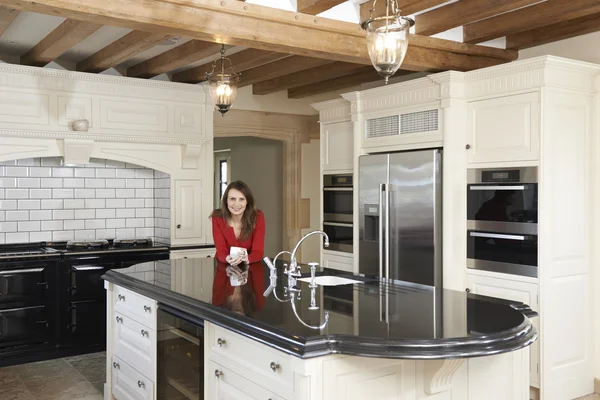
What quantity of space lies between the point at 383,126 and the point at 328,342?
3.51 metres

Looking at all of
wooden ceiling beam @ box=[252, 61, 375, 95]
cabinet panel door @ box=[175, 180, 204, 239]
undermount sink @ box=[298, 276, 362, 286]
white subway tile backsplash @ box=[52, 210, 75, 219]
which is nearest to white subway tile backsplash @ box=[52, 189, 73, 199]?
white subway tile backsplash @ box=[52, 210, 75, 219]

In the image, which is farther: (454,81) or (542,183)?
(454,81)

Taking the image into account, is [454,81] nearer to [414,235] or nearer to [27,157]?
[414,235]

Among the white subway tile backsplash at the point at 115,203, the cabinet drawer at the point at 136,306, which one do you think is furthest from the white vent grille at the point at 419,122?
the white subway tile backsplash at the point at 115,203

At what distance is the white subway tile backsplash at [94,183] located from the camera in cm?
661

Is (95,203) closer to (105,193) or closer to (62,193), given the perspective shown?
(105,193)

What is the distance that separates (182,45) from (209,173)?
1581 millimetres

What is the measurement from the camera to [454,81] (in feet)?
16.2

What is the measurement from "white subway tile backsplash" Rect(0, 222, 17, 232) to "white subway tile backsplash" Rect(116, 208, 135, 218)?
1.01m

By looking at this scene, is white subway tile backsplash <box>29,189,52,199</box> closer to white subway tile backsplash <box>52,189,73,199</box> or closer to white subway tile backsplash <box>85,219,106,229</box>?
white subway tile backsplash <box>52,189,73,199</box>

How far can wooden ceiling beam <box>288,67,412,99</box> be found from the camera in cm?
662

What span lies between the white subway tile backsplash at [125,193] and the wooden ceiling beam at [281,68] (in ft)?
5.45

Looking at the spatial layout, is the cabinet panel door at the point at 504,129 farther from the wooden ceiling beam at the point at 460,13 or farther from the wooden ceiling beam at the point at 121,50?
the wooden ceiling beam at the point at 121,50

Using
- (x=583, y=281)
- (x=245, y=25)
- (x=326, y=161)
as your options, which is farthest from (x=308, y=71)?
(x=583, y=281)
